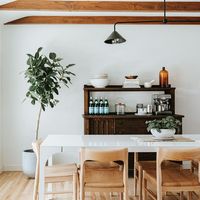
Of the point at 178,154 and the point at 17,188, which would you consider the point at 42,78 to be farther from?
the point at 178,154

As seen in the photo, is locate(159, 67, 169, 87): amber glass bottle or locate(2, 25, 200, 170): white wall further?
locate(2, 25, 200, 170): white wall

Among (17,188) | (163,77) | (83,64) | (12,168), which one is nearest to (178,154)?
(17,188)

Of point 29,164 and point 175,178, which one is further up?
point 175,178

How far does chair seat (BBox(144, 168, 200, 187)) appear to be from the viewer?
292 cm

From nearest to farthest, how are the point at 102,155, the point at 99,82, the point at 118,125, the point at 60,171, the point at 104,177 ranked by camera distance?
1. the point at 102,155
2. the point at 104,177
3. the point at 60,171
4. the point at 118,125
5. the point at 99,82

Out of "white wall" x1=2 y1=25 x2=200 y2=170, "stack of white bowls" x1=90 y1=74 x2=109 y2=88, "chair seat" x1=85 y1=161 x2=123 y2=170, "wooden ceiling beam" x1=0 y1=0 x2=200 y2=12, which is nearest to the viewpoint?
"chair seat" x1=85 y1=161 x2=123 y2=170

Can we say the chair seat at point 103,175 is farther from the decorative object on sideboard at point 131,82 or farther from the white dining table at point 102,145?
the decorative object on sideboard at point 131,82

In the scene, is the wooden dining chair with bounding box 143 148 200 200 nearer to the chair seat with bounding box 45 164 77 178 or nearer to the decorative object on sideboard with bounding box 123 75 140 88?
the chair seat with bounding box 45 164 77 178

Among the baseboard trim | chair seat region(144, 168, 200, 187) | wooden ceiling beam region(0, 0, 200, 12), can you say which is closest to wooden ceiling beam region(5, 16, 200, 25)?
wooden ceiling beam region(0, 0, 200, 12)

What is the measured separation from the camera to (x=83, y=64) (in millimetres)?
5520

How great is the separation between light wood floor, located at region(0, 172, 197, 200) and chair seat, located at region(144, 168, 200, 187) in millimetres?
750

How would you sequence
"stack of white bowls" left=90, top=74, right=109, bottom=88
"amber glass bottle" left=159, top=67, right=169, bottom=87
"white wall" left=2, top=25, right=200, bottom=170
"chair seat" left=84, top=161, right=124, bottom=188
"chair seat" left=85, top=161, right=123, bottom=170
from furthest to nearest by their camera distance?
"white wall" left=2, top=25, right=200, bottom=170 < "amber glass bottle" left=159, top=67, right=169, bottom=87 < "stack of white bowls" left=90, top=74, right=109, bottom=88 < "chair seat" left=85, top=161, right=123, bottom=170 < "chair seat" left=84, top=161, right=124, bottom=188

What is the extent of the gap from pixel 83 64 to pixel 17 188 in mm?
2274

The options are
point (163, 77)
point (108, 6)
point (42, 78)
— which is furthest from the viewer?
point (163, 77)
